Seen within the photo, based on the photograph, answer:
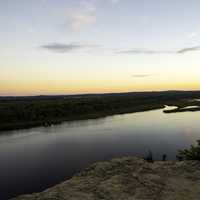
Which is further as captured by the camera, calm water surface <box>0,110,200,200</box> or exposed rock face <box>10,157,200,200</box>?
calm water surface <box>0,110,200,200</box>

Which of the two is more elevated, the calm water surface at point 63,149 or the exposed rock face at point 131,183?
the exposed rock face at point 131,183

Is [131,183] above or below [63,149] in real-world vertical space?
above

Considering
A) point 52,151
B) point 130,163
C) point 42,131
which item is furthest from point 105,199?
point 42,131

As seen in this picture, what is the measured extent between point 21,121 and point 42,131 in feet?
33.2

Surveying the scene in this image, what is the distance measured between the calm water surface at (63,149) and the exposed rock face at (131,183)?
7.28 metres

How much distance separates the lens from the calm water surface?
1636 centimetres

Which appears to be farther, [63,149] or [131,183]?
[63,149]

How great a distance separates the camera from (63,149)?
78.5ft

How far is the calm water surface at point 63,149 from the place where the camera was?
1636 cm

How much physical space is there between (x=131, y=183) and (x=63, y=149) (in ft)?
55.0

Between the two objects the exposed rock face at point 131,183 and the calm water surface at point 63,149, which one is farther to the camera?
the calm water surface at point 63,149

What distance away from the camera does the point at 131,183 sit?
7.82 m

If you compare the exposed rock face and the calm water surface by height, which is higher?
the exposed rock face

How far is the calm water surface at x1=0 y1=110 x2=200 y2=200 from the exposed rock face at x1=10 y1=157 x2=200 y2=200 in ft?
23.9
